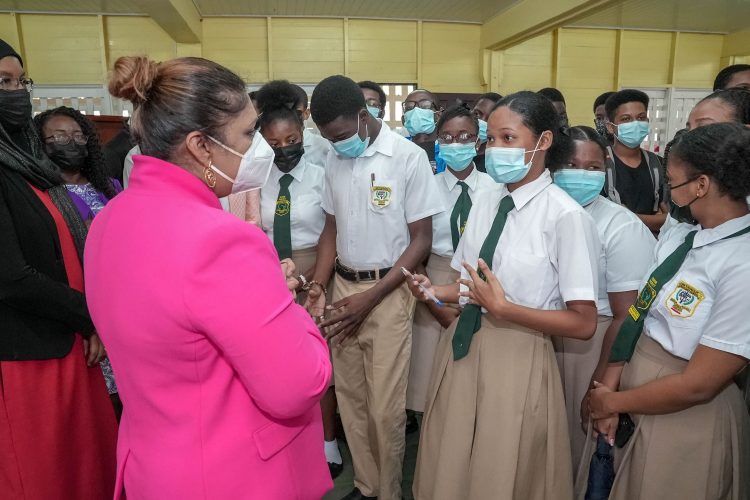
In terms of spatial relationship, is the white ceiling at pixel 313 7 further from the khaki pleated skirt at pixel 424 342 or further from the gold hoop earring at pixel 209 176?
A: the gold hoop earring at pixel 209 176

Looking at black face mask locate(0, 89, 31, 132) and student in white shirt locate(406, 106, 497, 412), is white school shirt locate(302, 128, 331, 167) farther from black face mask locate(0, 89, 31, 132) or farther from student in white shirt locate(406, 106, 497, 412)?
black face mask locate(0, 89, 31, 132)

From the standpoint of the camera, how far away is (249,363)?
919mm

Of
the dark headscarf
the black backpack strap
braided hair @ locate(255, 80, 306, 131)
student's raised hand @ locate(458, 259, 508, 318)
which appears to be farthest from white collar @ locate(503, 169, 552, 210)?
the dark headscarf

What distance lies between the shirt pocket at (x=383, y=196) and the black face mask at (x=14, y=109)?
1451 millimetres

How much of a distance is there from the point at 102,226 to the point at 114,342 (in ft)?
0.82

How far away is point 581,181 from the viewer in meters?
2.02

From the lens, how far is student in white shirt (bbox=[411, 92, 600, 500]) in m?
1.55

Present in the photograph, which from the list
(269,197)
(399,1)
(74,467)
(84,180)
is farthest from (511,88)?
(74,467)

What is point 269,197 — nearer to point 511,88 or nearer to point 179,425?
point 179,425

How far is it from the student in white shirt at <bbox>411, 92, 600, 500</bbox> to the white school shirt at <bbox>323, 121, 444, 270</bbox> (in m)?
0.57

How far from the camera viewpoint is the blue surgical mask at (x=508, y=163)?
5.53 ft

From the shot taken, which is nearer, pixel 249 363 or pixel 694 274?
pixel 249 363

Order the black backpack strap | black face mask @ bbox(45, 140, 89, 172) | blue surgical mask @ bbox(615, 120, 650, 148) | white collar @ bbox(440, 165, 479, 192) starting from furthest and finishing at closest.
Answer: blue surgical mask @ bbox(615, 120, 650, 148)
the black backpack strap
white collar @ bbox(440, 165, 479, 192)
black face mask @ bbox(45, 140, 89, 172)

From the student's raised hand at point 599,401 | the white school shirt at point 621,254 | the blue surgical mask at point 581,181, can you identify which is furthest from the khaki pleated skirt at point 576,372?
the blue surgical mask at point 581,181
